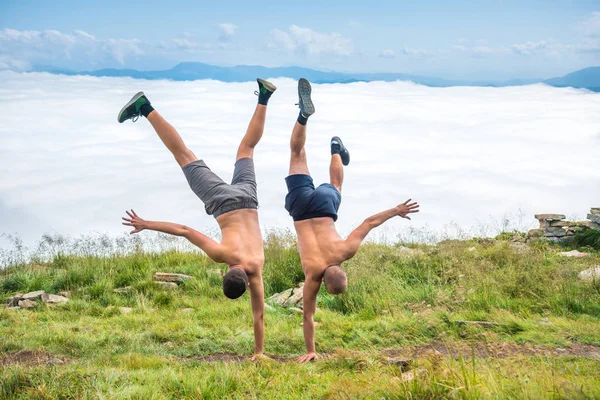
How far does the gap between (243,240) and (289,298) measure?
13.3 ft

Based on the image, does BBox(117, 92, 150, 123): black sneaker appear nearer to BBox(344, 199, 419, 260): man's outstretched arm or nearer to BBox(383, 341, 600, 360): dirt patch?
BBox(344, 199, 419, 260): man's outstretched arm

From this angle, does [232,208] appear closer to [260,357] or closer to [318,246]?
[318,246]

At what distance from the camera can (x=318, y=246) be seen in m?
8.16

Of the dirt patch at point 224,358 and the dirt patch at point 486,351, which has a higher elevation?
the dirt patch at point 486,351

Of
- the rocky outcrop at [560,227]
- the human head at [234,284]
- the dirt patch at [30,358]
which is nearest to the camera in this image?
the human head at [234,284]

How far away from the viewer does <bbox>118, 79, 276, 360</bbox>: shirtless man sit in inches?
297

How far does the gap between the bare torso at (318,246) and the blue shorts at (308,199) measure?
0.12 m

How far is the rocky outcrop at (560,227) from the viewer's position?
17031mm

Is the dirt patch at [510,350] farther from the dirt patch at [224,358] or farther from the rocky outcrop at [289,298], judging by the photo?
the rocky outcrop at [289,298]

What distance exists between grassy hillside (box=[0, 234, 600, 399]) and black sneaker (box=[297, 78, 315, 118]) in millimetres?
3584

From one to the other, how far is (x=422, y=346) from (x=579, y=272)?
5.11 meters

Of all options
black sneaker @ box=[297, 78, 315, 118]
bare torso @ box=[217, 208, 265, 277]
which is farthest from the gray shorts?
black sneaker @ box=[297, 78, 315, 118]

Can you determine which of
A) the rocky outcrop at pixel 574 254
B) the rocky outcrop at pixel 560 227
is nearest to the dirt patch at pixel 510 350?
the rocky outcrop at pixel 574 254

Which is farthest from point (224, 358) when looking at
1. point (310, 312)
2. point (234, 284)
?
point (234, 284)
